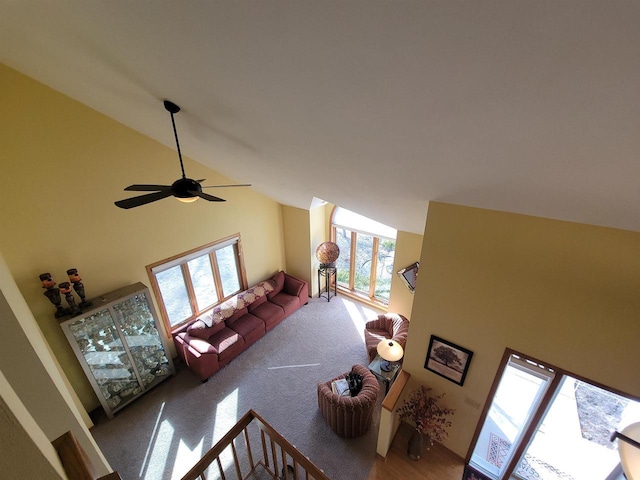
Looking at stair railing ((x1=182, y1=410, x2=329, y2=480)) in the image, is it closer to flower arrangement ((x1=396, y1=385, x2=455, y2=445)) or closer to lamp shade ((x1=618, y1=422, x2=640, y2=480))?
flower arrangement ((x1=396, y1=385, x2=455, y2=445))

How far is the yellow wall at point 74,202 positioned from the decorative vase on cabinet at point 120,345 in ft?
0.77

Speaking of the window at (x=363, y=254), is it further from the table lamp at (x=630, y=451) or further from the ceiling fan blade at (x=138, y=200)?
the table lamp at (x=630, y=451)

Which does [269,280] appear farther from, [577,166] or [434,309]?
[577,166]

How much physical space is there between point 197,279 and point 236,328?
117 cm

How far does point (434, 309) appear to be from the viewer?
119 inches

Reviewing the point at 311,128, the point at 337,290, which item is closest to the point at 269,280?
the point at 337,290

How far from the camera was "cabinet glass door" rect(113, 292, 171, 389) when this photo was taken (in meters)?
4.02

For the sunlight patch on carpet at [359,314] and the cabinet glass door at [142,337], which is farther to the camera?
the sunlight patch on carpet at [359,314]

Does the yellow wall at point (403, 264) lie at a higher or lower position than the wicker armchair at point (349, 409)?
higher

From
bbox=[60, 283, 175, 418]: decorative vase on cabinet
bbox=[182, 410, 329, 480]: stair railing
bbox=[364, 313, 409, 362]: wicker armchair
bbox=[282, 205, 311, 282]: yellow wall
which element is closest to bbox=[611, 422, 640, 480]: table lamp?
bbox=[182, 410, 329, 480]: stair railing

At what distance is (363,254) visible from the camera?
256 inches

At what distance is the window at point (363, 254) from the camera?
602 cm

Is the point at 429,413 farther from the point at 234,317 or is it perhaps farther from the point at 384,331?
the point at 234,317

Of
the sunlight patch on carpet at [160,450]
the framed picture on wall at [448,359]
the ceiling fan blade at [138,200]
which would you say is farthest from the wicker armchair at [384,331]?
the ceiling fan blade at [138,200]
